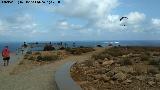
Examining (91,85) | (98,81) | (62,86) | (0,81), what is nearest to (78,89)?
(62,86)

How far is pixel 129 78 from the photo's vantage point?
1752 centimetres

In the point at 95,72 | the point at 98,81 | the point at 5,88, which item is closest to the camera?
the point at 5,88

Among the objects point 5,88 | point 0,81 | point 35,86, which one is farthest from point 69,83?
point 0,81

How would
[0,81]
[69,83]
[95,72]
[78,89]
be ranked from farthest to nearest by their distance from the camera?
1. [95,72]
2. [0,81]
3. [69,83]
4. [78,89]

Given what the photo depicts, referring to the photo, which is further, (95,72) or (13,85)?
(95,72)

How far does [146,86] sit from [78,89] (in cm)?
352

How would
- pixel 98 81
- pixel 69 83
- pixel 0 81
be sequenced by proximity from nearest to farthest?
pixel 69 83
pixel 98 81
pixel 0 81

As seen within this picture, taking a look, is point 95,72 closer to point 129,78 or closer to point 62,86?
point 129,78

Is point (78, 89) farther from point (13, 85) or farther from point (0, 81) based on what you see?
point (0, 81)

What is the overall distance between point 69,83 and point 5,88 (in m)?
3.18

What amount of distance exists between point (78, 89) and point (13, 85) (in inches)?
187

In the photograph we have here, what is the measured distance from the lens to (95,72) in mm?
20906

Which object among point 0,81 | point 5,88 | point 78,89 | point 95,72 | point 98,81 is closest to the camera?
point 78,89

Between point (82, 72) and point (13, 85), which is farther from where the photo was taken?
point (82, 72)
